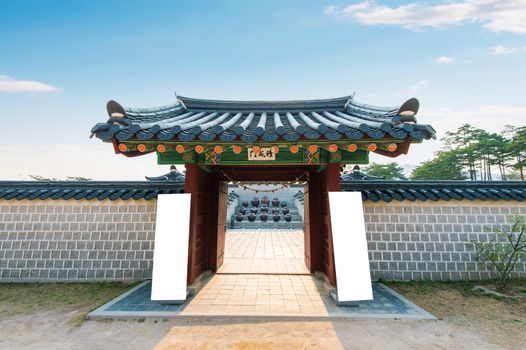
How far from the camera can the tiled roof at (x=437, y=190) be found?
21.0ft

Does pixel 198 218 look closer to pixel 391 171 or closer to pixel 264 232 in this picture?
pixel 264 232

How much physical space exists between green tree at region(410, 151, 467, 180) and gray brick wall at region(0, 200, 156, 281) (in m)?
36.4

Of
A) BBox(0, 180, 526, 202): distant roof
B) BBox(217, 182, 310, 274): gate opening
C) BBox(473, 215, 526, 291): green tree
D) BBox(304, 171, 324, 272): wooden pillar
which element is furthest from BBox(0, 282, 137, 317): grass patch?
BBox(473, 215, 526, 291): green tree

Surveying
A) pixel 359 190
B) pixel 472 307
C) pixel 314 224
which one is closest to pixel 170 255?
pixel 314 224

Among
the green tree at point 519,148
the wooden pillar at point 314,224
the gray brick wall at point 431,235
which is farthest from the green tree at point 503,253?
the green tree at point 519,148

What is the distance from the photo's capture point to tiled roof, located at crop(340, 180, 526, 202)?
641cm

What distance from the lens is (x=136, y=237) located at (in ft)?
21.6

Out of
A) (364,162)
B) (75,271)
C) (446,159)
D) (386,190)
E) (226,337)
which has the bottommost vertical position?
(226,337)

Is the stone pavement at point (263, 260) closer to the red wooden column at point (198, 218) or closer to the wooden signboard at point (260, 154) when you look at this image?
the red wooden column at point (198, 218)

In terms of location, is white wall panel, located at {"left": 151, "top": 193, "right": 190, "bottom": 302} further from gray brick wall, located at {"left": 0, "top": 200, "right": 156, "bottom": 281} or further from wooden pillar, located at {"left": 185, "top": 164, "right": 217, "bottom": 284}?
gray brick wall, located at {"left": 0, "top": 200, "right": 156, "bottom": 281}

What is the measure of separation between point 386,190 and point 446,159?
33.4m

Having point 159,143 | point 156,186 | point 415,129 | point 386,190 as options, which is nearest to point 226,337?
point 159,143

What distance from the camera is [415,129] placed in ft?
12.9

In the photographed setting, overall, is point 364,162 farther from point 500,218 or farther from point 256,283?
point 500,218
